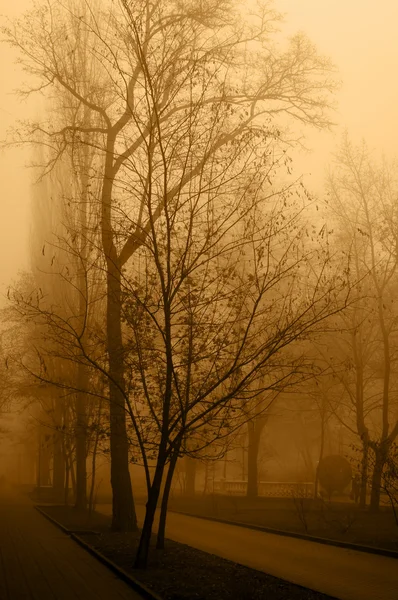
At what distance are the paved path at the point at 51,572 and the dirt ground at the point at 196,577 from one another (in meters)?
0.46

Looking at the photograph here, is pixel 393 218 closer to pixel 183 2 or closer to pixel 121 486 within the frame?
pixel 183 2

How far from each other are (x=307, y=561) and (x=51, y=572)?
5003mm

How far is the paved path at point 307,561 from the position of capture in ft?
39.1

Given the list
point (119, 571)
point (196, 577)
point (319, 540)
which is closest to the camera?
point (196, 577)

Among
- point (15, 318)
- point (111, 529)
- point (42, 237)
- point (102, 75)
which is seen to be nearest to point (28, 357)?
point (15, 318)

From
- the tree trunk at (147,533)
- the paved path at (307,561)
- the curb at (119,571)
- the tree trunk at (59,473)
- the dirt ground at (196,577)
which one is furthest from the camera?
the tree trunk at (59,473)

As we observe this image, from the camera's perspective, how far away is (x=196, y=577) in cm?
1217

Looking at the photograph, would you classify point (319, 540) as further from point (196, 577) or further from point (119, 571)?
point (196, 577)

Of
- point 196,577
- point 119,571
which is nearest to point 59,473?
point 119,571

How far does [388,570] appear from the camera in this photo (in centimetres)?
1416

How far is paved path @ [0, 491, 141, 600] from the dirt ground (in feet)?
1.52

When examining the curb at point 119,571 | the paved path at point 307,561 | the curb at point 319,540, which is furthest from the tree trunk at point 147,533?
the curb at point 319,540

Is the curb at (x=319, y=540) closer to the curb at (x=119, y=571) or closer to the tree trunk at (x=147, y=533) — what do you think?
the curb at (x=119, y=571)

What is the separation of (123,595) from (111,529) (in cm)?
1014
